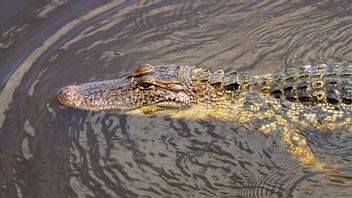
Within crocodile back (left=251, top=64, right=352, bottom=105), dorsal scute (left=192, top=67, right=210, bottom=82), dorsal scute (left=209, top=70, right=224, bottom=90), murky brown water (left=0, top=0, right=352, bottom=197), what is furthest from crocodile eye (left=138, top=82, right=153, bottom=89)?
crocodile back (left=251, top=64, right=352, bottom=105)

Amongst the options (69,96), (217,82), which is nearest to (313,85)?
(217,82)

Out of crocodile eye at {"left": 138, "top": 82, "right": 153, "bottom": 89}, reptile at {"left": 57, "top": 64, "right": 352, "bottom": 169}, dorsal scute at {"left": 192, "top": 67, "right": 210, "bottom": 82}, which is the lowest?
reptile at {"left": 57, "top": 64, "right": 352, "bottom": 169}

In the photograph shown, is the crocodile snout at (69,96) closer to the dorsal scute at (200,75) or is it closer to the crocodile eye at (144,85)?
the crocodile eye at (144,85)

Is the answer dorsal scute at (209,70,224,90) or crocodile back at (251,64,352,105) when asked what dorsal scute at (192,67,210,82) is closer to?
dorsal scute at (209,70,224,90)

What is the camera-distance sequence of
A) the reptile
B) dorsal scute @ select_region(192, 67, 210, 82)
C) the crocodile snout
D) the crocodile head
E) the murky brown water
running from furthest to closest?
the crocodile snout, dorsal scute @ select_region(192, 67, 210, 82), the crocodile head, the reptile, the murky brown water

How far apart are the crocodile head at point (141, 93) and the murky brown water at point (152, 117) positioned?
15cm

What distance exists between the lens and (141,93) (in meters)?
5.08

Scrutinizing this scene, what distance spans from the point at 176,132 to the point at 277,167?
1.11 meters

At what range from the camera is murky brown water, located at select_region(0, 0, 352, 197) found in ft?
14.7

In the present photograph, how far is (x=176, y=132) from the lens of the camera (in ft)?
16.4

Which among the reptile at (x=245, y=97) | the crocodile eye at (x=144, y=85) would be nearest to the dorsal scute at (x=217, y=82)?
the reptile at (x=245, y=97)

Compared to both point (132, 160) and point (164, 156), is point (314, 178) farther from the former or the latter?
point (132, 160)

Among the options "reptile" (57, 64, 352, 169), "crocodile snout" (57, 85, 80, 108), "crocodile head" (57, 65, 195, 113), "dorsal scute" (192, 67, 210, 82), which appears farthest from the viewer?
"crocodile snout" (57, 85, 80, 108)

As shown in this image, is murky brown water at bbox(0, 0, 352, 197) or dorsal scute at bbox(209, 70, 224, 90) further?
dorsal scute at bbox(209, 70, 224, 90)
